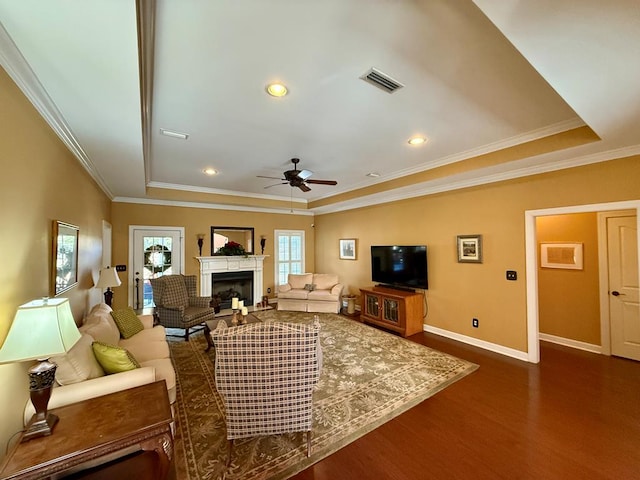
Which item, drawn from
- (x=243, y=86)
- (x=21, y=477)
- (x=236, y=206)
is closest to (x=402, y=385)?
(x=21, y=477)

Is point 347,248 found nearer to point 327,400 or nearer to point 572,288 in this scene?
point 572,288

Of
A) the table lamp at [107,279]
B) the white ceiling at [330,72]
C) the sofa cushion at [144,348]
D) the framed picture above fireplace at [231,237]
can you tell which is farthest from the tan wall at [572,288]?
the table lamp at [107,279]

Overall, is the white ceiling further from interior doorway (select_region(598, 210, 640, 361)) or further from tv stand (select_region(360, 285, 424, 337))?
tv stand (select_region(360, 285, 424, 337))

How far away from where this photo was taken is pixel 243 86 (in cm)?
217

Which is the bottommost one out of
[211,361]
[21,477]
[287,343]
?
[211,361]

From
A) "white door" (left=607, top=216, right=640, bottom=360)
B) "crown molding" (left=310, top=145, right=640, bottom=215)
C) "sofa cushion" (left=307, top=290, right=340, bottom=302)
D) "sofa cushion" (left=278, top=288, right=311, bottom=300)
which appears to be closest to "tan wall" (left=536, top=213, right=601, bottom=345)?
"white door" (left=607, top=216, right=640, bottom=360)

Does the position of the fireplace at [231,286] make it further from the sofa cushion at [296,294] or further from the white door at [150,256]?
the sofa cushion at [296,294]

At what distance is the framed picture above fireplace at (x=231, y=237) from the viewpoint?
646 cm

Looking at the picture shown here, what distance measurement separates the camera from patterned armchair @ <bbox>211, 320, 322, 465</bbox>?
1.86 metres

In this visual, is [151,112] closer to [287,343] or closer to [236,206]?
[287,343]

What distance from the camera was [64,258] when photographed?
244 centimetres

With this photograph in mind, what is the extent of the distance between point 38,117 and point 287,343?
237cm

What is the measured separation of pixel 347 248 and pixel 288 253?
176 centimetres

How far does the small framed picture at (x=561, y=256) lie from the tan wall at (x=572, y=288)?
6cm
